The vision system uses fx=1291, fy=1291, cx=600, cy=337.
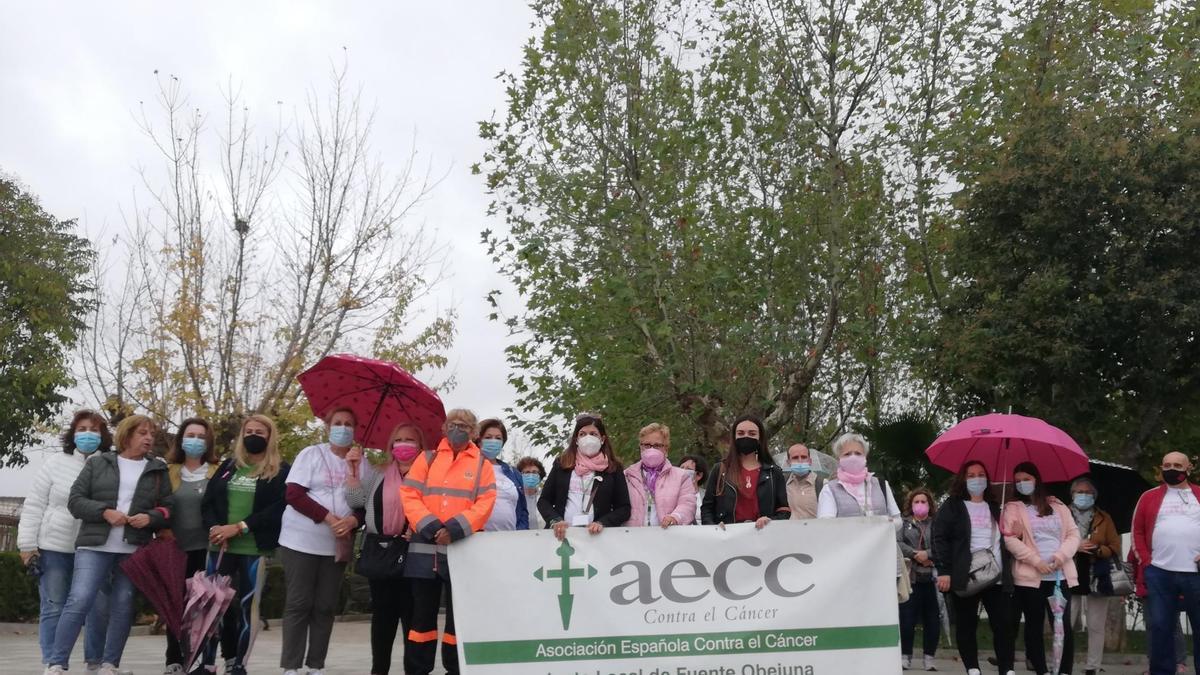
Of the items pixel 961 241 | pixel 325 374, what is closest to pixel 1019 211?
pixel 961 241

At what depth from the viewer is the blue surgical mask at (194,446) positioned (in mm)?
9648

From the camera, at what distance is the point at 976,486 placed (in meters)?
10.5

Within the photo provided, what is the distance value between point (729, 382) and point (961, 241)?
453cm

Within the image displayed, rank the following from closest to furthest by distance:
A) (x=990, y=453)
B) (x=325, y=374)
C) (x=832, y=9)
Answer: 1. (x=325, y=374)
2. (x=990, y=453)
3. (x=832, y=9)

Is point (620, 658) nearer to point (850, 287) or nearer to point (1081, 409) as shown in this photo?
point (1081, 409)

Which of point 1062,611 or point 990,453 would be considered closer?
point 1062,611

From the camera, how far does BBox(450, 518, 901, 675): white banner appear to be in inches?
318

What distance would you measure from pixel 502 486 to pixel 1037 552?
14.2 feet

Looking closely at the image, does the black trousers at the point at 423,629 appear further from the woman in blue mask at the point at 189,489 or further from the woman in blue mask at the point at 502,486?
the woman in blue mask at the point at 189,489

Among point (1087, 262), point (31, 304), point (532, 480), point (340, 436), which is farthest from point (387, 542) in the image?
point (31, 304)

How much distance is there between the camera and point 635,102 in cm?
1900

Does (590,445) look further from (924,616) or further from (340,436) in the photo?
(924,616)

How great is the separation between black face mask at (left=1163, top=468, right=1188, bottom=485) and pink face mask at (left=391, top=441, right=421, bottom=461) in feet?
19.8

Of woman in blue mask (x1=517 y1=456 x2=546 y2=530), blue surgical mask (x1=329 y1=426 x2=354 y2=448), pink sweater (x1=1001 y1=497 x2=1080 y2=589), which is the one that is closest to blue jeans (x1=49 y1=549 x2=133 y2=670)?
blue surgical mask (x1=329 y1=426 x2=354 y2=448)
